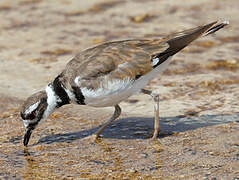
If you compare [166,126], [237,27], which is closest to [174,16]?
[237,27]

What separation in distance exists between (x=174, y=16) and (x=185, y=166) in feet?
24.8

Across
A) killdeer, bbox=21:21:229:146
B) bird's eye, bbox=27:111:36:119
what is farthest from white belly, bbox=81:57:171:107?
bird's eye, bbox=27:111:36:119

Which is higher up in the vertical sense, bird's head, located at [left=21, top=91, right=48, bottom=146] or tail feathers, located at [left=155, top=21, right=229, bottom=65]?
tail feathers, located at [left=155, top=21, right=229, bottom=65]

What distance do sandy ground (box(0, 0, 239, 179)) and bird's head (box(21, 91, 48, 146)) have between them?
0.24 meters

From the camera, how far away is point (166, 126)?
7.61m

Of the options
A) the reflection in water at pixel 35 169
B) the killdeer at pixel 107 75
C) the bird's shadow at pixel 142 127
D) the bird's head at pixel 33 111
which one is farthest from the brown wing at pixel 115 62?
the reflection in water at pixel 35 169

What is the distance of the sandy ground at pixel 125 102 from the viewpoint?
6309 millimetres

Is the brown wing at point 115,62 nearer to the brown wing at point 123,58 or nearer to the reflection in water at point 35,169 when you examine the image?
the brown wing at point 123,58

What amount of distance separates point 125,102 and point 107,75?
192 cm

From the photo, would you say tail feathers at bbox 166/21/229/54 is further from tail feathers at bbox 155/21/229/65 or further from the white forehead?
the white forehead

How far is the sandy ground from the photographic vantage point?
6.31 m

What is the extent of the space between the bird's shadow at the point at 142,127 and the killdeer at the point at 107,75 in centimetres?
24

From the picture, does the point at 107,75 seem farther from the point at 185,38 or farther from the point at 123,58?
the point at 185,38

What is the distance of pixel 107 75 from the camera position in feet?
22.8
